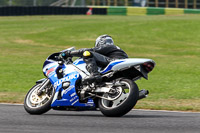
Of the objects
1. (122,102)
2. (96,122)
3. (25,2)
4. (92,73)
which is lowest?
(25,2)

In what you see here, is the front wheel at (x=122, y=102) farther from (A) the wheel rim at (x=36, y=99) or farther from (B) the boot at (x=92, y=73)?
(A) the wheel rim at (x=36, y=99)

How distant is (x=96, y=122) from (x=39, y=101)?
1.60 meters

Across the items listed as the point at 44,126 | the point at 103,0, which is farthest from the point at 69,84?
the point at 103,0

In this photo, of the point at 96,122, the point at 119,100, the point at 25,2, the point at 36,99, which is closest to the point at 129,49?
the point at 36,99

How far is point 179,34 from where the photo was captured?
105 feet

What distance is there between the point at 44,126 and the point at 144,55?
658 inches

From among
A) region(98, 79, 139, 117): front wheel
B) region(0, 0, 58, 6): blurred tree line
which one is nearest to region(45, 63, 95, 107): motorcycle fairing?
region(98, 79, 139, 117): front wheel

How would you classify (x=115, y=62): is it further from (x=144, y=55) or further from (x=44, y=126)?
(x=144, y=55)

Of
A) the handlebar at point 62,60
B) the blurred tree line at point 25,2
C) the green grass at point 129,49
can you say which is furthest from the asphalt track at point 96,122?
the blurred tree line at point 25,2

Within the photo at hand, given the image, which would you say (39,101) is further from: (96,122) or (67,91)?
(96,122)

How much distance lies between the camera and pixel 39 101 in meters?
9.02

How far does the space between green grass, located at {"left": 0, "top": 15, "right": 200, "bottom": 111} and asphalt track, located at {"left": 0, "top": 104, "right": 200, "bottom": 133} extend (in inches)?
64.5

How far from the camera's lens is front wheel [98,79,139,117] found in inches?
316

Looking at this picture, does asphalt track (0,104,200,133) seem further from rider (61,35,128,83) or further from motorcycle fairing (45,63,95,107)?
rider (61,35,128,83)
